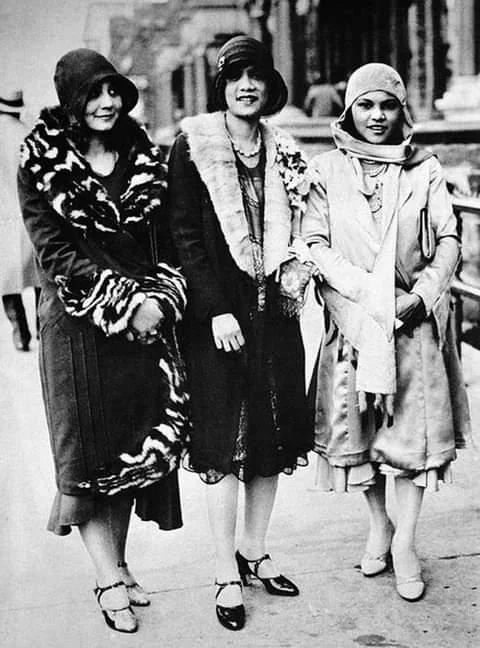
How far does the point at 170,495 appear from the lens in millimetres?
2404

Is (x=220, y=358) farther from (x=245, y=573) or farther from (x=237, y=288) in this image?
(x=245, y=573)

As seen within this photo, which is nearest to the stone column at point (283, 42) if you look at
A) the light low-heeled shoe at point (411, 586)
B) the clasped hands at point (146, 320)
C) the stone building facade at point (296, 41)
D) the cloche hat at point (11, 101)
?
the stone building facade at point (296, 41)

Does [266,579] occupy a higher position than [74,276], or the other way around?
[74,276]

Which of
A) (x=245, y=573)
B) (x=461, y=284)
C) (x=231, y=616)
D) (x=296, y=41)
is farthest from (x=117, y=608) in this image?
(x=296, y=41)

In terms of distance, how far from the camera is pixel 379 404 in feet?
8.04

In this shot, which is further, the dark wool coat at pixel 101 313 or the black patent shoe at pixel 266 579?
the black patent shoe at pixel 266 579

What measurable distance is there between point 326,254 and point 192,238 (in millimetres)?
351

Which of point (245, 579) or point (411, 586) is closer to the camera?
point (411, 586)

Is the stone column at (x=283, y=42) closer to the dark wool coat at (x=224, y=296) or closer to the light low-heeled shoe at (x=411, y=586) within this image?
the dark wool coat at (x=224, y=296)

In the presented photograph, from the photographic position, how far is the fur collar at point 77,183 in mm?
2166

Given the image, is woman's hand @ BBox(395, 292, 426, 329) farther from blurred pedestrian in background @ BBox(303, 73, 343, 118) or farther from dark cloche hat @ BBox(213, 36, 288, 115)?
blurred pedestrian in background @ BBox(303, 73, 343, 118)

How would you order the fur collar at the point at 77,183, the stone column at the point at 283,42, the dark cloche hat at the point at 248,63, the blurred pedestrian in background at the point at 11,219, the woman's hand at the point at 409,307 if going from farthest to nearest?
the stone column at the point at 283,42 → the blurred pedestrian in background at the point at 11,219 → the woman's hand at the point at 409,307 → the dark cloche hat at the point at 248,63 → the fur collar at the point at 77,183


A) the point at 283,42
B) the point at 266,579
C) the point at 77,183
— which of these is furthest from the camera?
the point at 283,42

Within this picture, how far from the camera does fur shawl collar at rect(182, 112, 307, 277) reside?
7.51 feet
